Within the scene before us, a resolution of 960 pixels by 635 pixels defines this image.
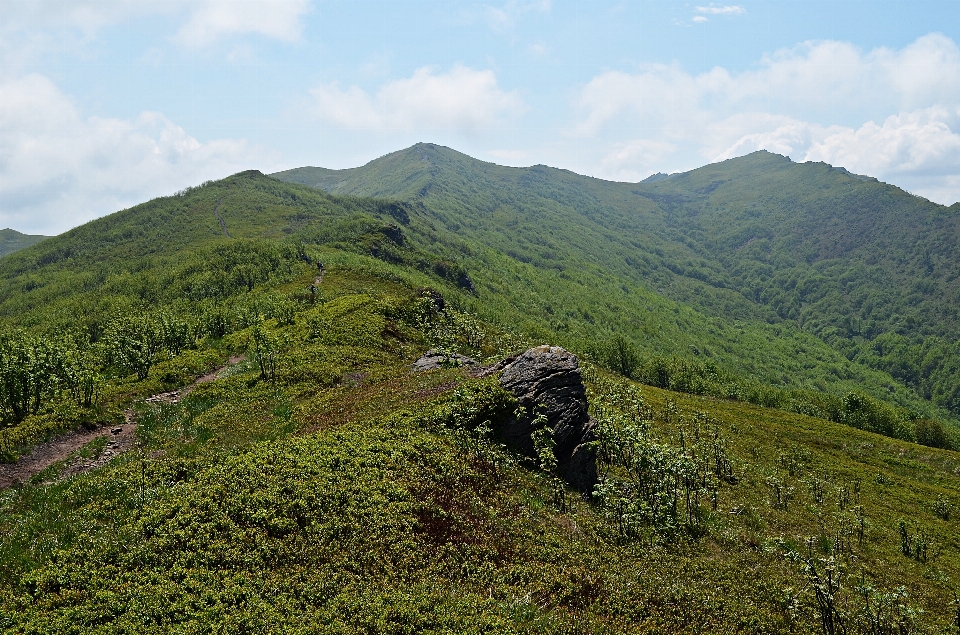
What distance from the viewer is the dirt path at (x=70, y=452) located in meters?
26.3

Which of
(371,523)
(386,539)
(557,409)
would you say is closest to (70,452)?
(371,523)

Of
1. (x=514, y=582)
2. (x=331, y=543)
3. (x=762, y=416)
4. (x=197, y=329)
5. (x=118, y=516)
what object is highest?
(x=197, y=329)

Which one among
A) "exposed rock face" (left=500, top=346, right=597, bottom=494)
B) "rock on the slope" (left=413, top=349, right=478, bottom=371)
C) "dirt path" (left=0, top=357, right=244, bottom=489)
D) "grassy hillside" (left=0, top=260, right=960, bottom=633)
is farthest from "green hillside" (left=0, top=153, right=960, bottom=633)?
"rock on the slope" (left=413, top=349, right=478, bottom=371)

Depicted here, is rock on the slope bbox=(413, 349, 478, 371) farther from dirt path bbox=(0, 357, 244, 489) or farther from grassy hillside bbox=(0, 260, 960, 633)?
dirt path bbox=(0, 357, 244, 489)

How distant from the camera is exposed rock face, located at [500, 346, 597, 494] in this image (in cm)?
3409

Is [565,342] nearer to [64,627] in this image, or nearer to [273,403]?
[273,403]

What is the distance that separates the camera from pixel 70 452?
2959cm

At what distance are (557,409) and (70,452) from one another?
33.0 metres

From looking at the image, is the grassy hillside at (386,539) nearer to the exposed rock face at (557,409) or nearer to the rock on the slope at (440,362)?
the exposed rock face at (557,409)

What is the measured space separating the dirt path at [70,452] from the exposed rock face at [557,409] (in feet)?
86.0

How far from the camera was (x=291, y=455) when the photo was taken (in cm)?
2672

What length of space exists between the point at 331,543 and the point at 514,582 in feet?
26.9

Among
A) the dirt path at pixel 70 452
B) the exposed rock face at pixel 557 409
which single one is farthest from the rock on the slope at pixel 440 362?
the dirt path at pixel 70 452

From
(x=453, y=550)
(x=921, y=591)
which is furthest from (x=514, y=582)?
(x=921, y=591)
